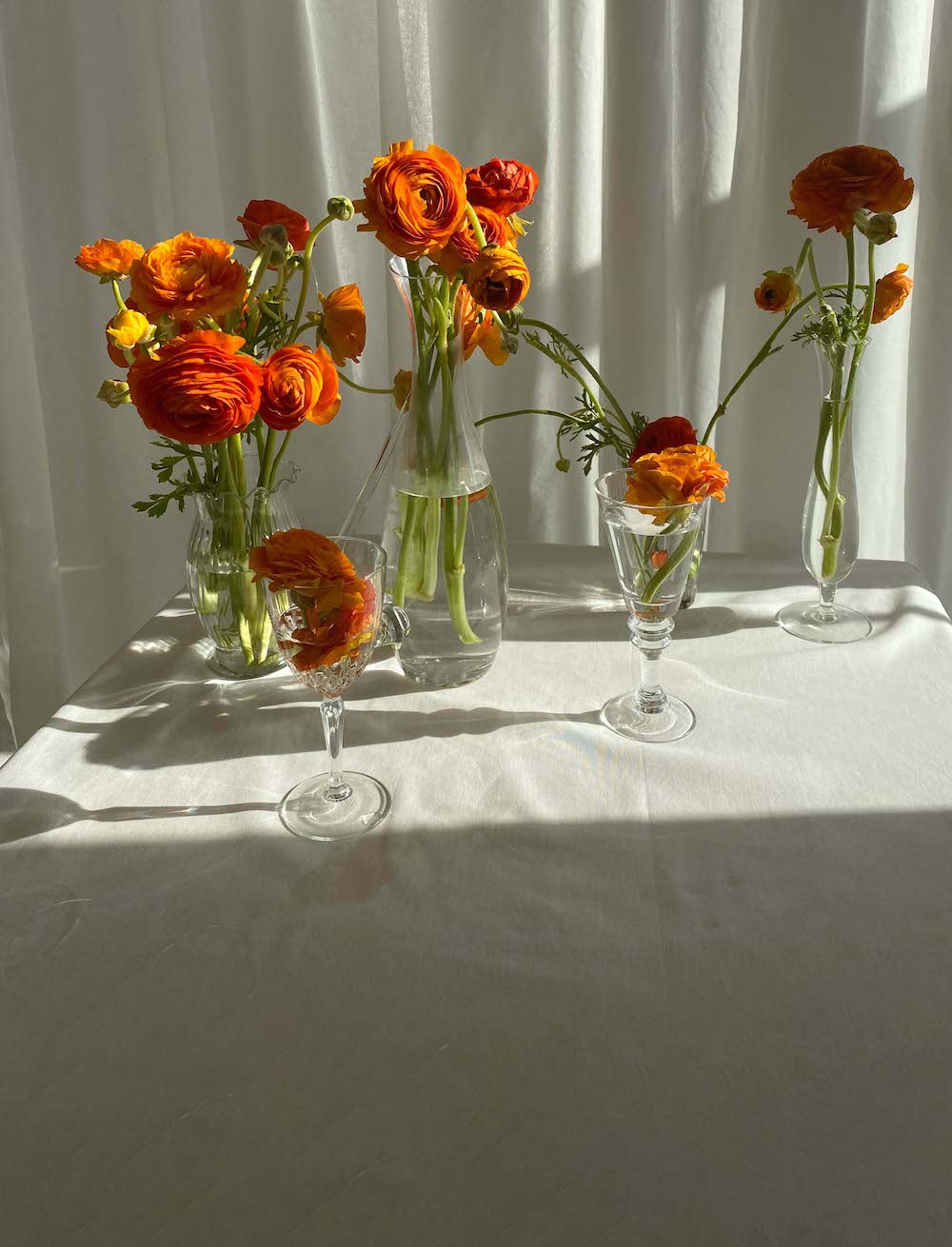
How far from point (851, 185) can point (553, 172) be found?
21.4 inches

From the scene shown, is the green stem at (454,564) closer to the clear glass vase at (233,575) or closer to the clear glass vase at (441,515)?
the clear glass vase at (441,515)

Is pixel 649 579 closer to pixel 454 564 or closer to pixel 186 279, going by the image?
pixel 454 564

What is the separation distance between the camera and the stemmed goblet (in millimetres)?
915

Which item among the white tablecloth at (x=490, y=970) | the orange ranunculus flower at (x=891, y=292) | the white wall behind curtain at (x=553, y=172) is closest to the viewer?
the white tablecloth at (x=490, y=970)

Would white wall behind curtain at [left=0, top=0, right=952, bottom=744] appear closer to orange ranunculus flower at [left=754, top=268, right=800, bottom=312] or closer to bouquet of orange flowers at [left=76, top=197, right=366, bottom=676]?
orange ranunculus flower at [left=754, top=268, right=800, bottom=312]

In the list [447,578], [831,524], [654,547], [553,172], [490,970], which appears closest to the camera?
[490,970]

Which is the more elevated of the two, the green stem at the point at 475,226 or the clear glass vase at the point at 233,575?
the green stem at the point at 475,226

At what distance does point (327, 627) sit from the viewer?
0.79 m

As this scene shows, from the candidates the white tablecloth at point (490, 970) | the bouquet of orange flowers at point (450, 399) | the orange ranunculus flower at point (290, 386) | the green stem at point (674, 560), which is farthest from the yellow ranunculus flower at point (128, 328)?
the green stem at point (674, 560)

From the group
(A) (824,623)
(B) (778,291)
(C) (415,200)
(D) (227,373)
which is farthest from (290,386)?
(A) (824,623)

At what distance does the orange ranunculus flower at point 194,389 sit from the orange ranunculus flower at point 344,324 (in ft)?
0.54

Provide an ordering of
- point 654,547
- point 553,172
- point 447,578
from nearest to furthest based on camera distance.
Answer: point 654,547 < point 447,578 < point 553,172

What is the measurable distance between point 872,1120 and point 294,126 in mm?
1421

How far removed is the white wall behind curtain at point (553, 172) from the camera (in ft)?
4.52
